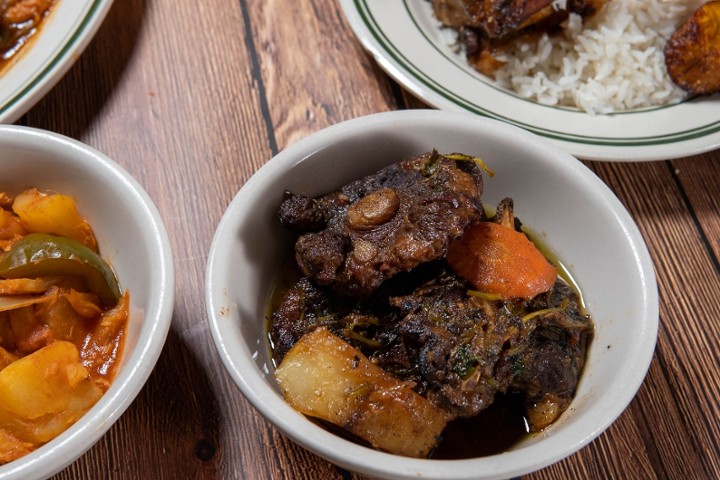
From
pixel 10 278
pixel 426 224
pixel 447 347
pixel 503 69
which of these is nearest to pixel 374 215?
pixel 426 224

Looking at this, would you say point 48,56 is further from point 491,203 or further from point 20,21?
point 491,203

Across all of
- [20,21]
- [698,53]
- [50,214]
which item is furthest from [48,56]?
[698,53]

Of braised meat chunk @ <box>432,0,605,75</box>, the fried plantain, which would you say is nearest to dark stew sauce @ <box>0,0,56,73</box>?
braised meat chunk @ <box>432,0,605,75</box>

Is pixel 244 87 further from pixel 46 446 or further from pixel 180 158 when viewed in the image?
pixel 46 446

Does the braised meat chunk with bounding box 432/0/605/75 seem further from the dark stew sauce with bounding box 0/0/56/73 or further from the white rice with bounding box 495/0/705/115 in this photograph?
the dark stew sauce with bounding box 0/0/56/73

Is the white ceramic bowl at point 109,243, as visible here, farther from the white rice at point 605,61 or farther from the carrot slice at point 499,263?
the white rice at point 605,61
